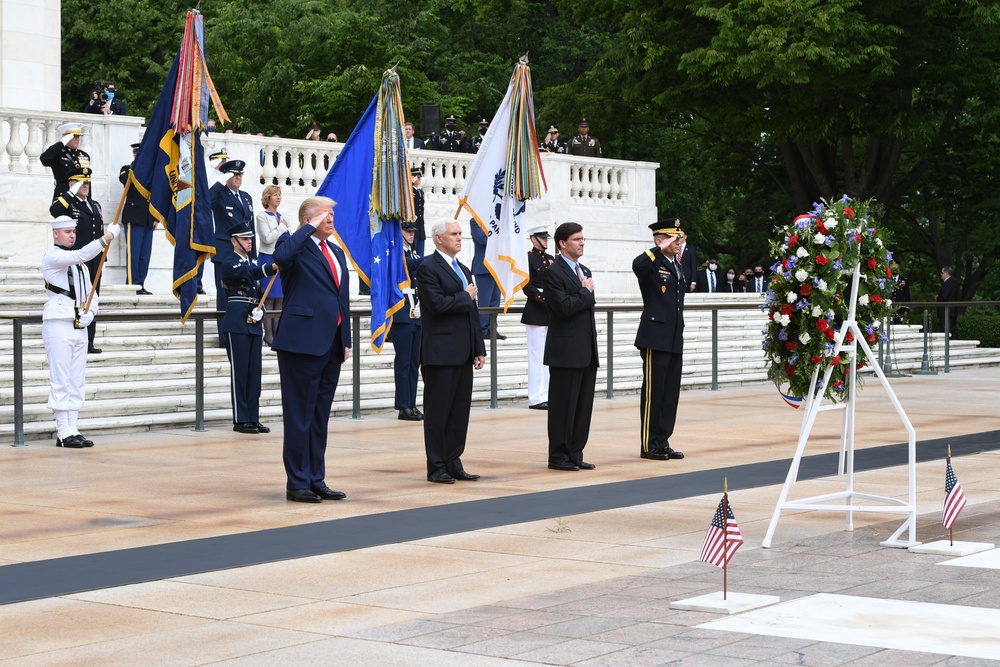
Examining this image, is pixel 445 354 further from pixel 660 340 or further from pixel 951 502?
pixel 951 502

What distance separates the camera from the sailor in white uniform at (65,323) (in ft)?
44.9

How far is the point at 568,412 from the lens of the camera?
12.2 metres

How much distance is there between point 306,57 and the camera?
39.9m

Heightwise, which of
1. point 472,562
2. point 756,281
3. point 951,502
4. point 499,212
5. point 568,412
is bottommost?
point 472,562

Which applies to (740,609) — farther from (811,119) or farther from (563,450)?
(811,119)

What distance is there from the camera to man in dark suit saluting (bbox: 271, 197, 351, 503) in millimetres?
10352

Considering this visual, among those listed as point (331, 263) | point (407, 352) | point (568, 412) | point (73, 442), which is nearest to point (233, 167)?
point (407, 352)

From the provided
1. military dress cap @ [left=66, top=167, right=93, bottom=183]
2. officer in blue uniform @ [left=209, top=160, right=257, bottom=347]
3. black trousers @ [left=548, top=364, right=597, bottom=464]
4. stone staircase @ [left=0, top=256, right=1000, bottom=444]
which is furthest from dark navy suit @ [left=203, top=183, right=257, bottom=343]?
black trousers @ [left=548, top=364, right=597, bottom=464]

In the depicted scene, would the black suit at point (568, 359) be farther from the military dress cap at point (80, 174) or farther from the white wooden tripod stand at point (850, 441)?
the military dress cap at point (80, 174)

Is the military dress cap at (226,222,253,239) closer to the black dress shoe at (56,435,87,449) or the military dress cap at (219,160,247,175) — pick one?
the black dress shoe at (56,435,87,449)

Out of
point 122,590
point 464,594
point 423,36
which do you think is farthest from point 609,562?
point 423,36

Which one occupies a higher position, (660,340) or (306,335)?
(306,335)

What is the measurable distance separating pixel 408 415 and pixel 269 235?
9.94 ft

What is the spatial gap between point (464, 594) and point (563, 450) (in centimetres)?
509
